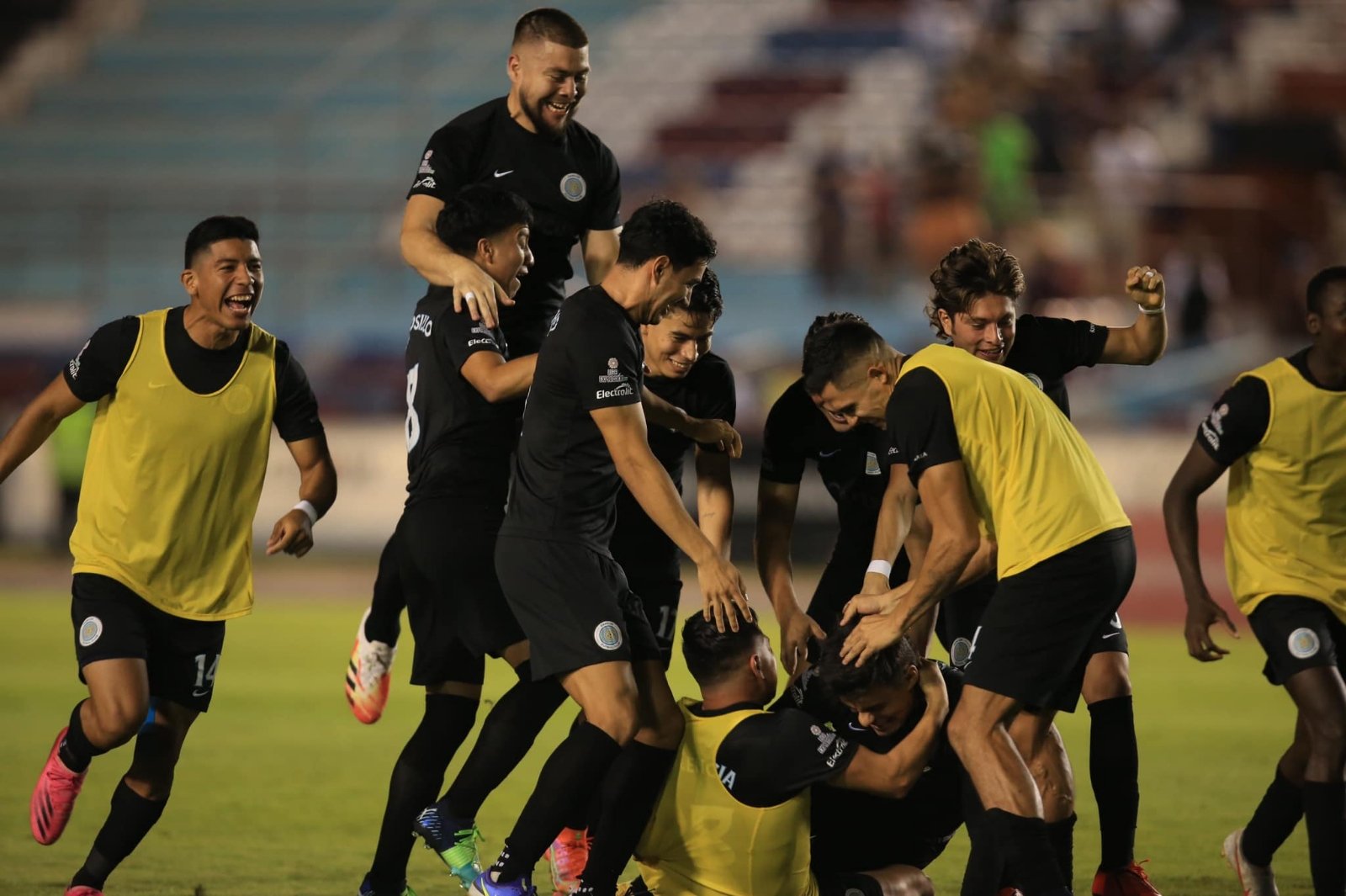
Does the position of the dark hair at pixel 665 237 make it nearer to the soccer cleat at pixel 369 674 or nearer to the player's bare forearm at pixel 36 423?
the player's bare forearm at pixel 36 423

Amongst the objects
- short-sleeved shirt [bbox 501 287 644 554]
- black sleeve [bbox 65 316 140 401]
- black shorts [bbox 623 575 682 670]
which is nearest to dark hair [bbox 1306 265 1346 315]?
short-sleeved shirt [bbox 501 287 644 554]

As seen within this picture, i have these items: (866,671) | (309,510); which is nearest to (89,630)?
(309,510)

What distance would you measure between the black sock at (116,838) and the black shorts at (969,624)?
3065mm

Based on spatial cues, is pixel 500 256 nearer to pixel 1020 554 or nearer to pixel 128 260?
pixel 1020 554

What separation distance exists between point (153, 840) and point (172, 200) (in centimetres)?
1653

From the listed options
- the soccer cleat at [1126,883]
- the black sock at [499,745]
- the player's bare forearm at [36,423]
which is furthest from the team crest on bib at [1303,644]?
the player's bare forearm at [36,423]

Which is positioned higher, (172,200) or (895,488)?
(172,200)

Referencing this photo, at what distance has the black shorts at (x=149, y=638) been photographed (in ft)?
19.8

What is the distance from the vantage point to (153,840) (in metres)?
7.30

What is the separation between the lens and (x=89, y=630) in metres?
6.05

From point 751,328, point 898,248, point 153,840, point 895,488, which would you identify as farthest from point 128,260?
point 895,488

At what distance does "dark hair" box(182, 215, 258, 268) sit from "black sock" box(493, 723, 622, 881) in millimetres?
2280

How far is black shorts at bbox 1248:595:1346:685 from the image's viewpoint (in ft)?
19.5

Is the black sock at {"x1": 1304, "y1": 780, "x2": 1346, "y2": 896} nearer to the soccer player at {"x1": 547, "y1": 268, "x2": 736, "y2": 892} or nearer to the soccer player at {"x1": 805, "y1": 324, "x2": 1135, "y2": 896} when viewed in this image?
the soccer player at {"x1": 805, "y1": 324, "x2": 1135, "y2": 896}
